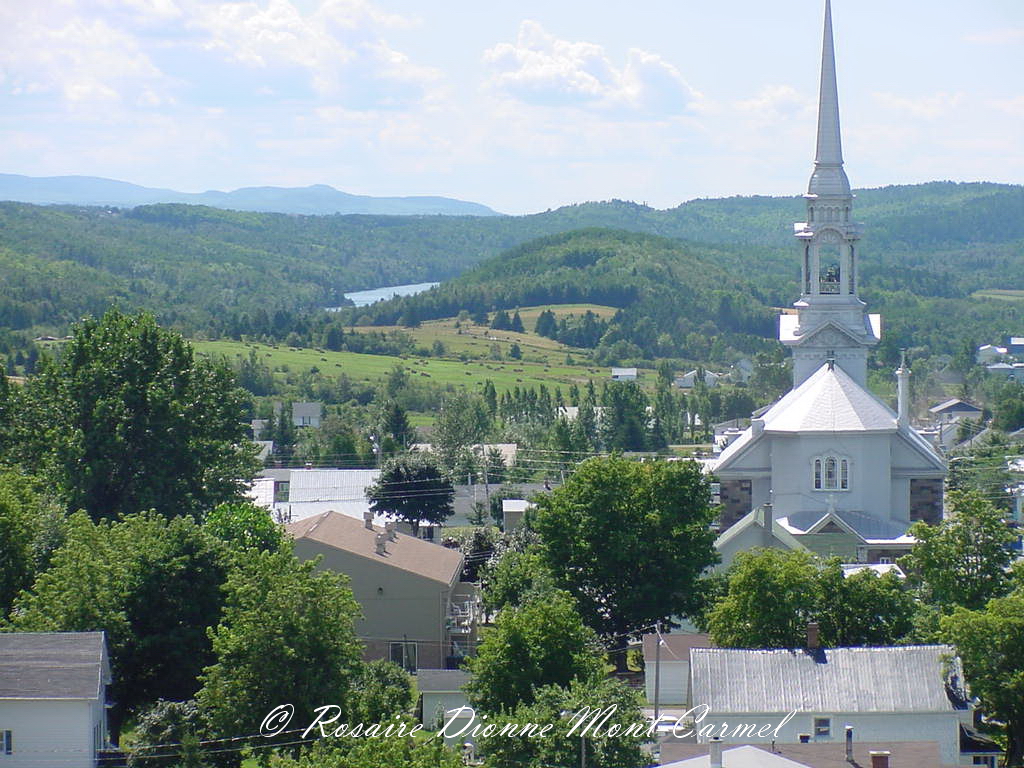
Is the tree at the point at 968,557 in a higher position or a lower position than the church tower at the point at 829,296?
lower

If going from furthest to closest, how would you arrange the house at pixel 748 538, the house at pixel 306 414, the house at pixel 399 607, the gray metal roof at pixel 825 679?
the house at pixel 306 414 → the house at pixel 748 538 → the house at pixel 399 607 → the gray metal roof at pixel 825 679

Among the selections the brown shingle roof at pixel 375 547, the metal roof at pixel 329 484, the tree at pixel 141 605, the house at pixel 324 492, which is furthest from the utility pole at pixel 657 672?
the metal roof at pixel 329 484

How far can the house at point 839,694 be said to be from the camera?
33.7 m

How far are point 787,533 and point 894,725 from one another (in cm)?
2017

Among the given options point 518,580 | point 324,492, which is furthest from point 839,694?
point 324,492

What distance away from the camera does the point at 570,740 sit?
31.8m

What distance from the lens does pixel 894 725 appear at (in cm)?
3384

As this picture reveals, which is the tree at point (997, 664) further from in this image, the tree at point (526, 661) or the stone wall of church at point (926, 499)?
the stone wall of church at point (926, 499)

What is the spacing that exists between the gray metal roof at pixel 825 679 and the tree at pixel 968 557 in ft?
16.8

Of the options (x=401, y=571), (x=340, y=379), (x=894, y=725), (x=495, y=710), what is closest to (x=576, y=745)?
(x=495, y=710)

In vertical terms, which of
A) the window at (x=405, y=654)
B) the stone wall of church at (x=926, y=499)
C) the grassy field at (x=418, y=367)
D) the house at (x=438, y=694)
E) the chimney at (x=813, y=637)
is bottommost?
the window at (x=405, y=654)

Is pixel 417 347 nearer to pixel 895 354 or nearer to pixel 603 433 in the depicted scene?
pixel 895 354

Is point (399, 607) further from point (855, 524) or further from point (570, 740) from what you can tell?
point (570, 740)

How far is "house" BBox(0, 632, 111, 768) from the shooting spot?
33812 mm
